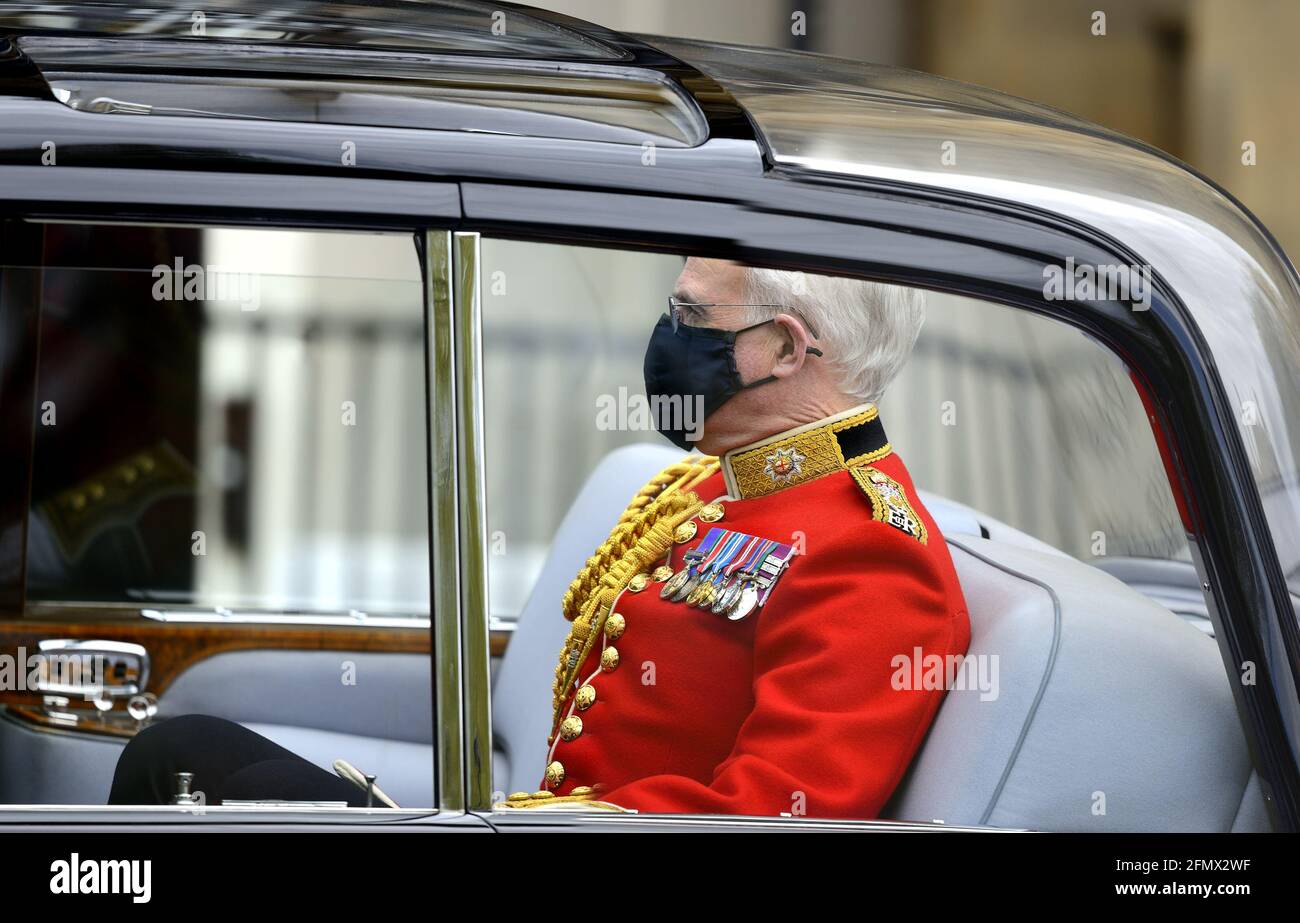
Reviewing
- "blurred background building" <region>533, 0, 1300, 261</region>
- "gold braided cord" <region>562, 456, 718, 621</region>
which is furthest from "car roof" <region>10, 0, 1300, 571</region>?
"blurred background building" <region>533, 0, 1300, 261</region>

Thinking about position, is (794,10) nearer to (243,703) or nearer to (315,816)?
(243,703)

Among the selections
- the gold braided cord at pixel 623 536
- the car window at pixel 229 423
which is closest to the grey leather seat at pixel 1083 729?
the gold braided cord at pixel 623 536

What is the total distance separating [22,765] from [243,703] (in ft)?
0.89

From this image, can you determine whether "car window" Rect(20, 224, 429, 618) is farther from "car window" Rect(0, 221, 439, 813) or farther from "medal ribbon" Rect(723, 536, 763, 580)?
"medal ribbon" Rect(723, 536, 763, 580)

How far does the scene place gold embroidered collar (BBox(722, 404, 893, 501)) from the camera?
5.58 ft

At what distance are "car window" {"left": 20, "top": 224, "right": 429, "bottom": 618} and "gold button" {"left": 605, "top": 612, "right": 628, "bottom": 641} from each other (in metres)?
0.22

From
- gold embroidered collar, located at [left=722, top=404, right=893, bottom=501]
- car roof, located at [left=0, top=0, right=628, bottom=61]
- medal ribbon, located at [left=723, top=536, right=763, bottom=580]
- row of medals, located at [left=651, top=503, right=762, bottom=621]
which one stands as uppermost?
car roof, located at [left=0, top=0, right=628, bottom=61]

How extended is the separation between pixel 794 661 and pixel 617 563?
388 millimetres

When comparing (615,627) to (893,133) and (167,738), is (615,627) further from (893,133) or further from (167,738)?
(893,133)

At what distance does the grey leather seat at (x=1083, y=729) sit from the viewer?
1.45m

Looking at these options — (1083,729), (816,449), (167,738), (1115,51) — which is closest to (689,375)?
(816,449)

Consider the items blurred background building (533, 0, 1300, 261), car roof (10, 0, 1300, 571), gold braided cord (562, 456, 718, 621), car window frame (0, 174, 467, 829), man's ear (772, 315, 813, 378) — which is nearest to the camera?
car window frame (0, 174, 467, 829)

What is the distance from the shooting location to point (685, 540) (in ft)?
6.00

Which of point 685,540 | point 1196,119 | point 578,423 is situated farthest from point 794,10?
point 685,540
